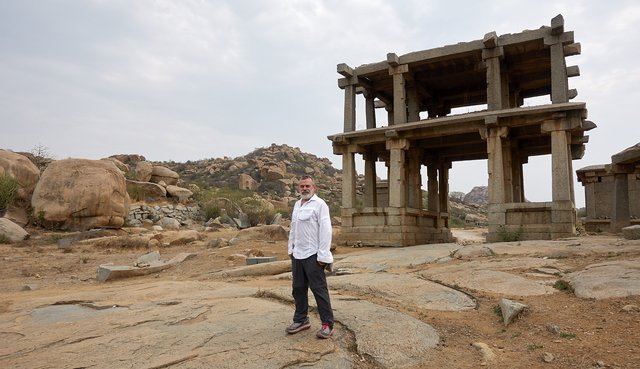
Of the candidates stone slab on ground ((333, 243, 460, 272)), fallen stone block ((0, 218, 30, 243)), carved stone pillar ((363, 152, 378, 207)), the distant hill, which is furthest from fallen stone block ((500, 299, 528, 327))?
the distant hill

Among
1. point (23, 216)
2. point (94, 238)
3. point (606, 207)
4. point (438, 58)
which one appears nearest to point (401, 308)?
point (438, 58)

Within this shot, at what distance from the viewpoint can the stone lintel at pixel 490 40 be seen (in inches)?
481

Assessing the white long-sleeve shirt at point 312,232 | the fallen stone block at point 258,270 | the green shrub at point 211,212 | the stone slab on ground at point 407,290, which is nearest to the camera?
the white long-sleeve shirt at point 312,232

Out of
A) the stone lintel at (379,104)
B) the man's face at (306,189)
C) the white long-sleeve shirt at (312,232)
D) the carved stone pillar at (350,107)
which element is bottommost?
the white long-sleeve shirt at (312,232)

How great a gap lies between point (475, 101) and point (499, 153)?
555 cm

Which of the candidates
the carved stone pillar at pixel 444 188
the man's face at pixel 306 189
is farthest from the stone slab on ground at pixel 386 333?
the carved stone pillar at pixel 444 188

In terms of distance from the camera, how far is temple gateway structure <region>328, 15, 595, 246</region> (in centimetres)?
1156

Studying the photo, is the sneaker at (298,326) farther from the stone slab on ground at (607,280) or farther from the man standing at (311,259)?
the stone slab on ground at (607,280)

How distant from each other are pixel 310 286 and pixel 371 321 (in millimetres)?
871

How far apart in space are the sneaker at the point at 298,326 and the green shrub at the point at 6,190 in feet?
54.9

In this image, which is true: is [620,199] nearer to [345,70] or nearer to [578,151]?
[578,151]

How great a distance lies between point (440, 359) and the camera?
3775 millimetres

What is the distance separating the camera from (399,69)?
545 inches

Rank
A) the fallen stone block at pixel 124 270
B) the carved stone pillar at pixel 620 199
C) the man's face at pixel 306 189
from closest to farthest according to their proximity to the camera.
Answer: the man's face at pixel 306 189, the fallen stone block at pixel 124 270, the carved stone pillar at pixel 620 199
